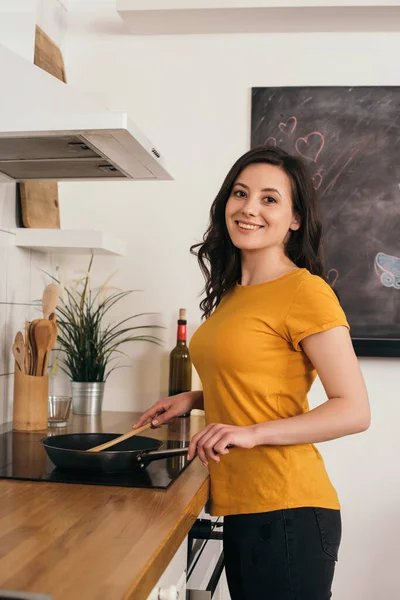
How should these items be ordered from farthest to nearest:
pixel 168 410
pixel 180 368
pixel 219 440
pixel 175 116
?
pixel 175 116
pixel 180 368
pixel 168 410
pixel 219 440

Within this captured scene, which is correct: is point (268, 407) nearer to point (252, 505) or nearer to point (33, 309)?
point (252, 505)

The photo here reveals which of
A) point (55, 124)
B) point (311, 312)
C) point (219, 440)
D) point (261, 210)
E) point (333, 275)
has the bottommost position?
point (219, 440)

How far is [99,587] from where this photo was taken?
2.92 ft

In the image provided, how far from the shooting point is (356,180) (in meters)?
2.55

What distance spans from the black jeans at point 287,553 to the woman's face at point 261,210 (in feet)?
1.88

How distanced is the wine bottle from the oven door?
2.54 ft

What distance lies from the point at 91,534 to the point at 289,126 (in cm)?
181

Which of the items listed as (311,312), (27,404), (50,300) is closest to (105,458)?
(311,312)

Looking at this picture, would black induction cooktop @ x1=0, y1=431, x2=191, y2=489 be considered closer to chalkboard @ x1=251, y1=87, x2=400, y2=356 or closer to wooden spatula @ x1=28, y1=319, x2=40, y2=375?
wooden spatula @ x1=28, y1=319, x2=40, y2=375

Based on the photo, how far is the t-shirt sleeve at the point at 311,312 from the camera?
4.64 feet

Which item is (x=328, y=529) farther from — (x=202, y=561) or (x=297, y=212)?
(x=297, y=212)

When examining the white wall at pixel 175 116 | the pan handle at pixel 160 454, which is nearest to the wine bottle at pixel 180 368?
the white wall at pixel 175 116

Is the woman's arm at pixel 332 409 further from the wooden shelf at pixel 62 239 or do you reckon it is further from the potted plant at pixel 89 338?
the potted plant at pixel 89 338

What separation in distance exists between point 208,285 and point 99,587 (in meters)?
1.04
